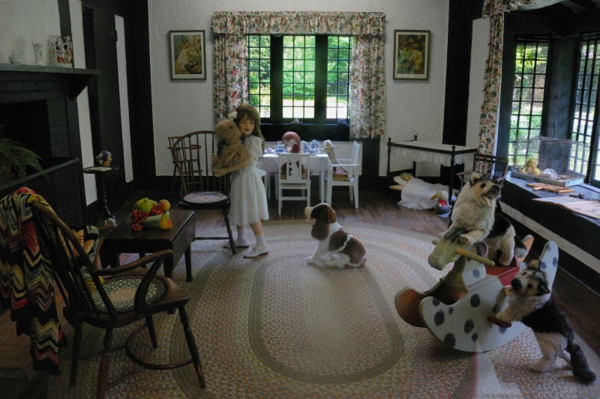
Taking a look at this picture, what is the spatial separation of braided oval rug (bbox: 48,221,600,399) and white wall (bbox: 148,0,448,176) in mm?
3226

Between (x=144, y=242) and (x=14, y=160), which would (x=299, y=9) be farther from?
(x=144, y=242)

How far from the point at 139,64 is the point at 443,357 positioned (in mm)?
5479

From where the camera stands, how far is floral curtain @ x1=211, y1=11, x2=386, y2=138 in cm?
657

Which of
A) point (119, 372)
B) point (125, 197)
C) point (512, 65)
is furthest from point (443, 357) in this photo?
point (125, 197)

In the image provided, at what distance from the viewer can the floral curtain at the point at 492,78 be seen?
5488 millimetres

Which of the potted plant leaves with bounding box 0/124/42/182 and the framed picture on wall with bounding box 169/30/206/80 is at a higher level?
the framed picture on wall with bounding box 169/30/206/80

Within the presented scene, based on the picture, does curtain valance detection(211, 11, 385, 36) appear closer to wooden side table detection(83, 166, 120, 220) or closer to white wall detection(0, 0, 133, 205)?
white wall detection(0, 0, 133, 205)

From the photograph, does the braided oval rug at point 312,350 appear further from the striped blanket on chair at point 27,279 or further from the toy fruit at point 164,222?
the toy fruit at point 164,222

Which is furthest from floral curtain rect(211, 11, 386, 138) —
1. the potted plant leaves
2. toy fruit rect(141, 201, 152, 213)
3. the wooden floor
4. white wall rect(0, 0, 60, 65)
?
toy fruit rect(141, 201, 152, 213)

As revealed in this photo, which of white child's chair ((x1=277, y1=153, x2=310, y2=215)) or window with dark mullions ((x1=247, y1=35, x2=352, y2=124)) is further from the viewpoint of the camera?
window with dark mullions ((x1=247, y1=35, x2=352, y2=124))

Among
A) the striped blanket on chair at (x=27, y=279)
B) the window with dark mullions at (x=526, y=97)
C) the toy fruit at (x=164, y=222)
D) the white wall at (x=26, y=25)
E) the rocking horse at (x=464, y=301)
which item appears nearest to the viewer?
the striped blanket on chair at (x=27, y=279)

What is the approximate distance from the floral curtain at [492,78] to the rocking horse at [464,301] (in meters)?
3.01

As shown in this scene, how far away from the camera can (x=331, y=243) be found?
4.15 m

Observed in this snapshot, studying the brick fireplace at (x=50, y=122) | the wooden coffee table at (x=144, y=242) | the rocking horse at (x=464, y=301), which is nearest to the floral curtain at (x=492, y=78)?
the rocking horse at (x=464, y=301)
